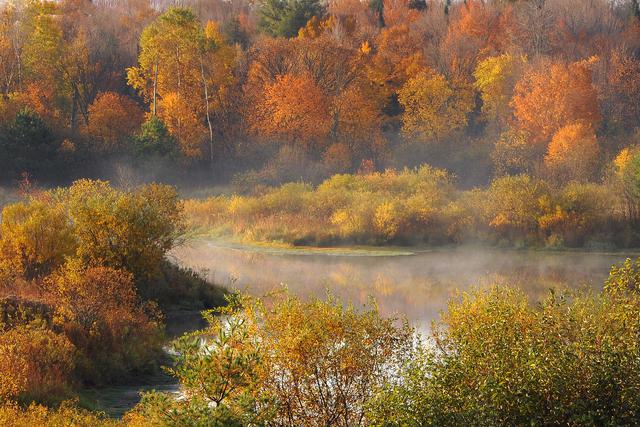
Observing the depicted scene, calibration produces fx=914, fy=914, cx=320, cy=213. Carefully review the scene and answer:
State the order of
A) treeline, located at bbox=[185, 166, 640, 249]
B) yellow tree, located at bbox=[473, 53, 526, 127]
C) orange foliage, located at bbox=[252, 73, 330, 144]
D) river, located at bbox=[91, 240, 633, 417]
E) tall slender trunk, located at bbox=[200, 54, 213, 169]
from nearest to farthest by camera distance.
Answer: river, located at bbox=[91, 240, 633, 417] → treeline, located at bbox=[185, 166, 640, 249] → tall slender trunk, located at bbox=[200, 54, 213, 169] → orange foliage, located at bbox=[252, 73, 330, 144] → yellow tree, located at bbox=[473, 53, 526, 127]

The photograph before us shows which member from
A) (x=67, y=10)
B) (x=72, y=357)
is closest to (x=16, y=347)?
(x=72, y=357)

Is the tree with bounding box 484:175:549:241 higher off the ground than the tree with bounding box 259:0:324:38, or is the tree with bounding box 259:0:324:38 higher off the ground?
the tree with bounding box 259:0:324:38

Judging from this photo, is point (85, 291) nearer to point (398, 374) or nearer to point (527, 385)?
point (398, 374)

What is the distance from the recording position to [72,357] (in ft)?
60.3

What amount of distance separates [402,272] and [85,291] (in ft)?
54.0

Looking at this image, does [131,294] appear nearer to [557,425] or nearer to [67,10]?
[557,425]

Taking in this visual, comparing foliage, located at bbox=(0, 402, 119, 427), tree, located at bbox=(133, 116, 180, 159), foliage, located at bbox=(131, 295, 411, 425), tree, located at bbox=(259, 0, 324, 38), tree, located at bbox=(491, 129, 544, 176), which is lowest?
tree, located at bbox=(491, 129, 544, 176)

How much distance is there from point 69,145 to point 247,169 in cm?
1086

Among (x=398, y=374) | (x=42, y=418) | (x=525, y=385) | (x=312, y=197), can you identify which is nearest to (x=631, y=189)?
(x=312, y=197)

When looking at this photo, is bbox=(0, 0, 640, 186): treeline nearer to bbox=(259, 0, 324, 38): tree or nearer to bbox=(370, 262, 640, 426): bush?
bbox=(259, 0, 324, 38): tree

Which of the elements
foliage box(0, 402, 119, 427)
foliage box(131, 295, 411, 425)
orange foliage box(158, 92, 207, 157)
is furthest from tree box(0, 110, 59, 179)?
foliage box(131, 295, 411, 425)

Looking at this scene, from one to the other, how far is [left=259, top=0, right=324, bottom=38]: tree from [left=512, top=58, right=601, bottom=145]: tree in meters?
20.6

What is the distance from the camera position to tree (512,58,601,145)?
57781 millimetres

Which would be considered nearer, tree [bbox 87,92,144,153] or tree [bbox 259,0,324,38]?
tree [bbox 87,92,144,153]
